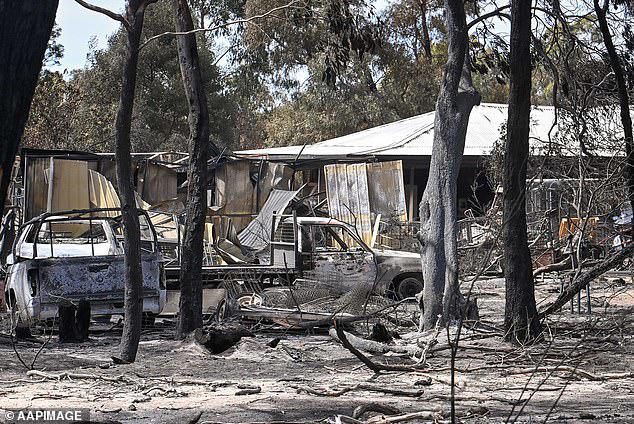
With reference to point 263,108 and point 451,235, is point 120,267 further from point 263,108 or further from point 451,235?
point 263,108

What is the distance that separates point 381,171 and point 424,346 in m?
12.4

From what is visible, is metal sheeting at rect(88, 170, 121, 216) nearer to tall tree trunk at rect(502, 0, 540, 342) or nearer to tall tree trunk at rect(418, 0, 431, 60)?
tall tree trunk at rect(502, 0, 540, 342)

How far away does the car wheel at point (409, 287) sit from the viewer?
18.0 meters

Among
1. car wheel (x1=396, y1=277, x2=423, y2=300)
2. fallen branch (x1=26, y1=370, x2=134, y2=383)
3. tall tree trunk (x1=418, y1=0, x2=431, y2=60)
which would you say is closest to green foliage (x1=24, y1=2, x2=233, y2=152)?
tall tree trunk (x1=418, y1=0, x2=431, y2=60)

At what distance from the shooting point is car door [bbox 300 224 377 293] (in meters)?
16.5

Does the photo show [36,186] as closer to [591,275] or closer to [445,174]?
[445,174]

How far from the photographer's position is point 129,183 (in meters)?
11.0

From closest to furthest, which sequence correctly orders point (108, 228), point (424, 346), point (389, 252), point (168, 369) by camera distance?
point (168, 369) < point (424, 346) < point (108, 228) < point (389, 252)

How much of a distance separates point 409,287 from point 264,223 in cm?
361

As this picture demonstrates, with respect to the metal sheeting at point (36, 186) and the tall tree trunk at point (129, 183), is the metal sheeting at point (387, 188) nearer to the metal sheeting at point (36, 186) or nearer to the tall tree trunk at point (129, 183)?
the metal sheeting at point (36, 186)

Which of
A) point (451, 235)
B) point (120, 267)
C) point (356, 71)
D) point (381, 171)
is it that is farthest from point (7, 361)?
point (356, 71)

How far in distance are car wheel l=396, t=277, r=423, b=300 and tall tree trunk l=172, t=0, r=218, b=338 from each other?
5820mm

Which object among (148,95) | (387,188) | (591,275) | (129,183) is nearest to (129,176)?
(129,183)

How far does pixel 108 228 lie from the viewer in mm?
14867
